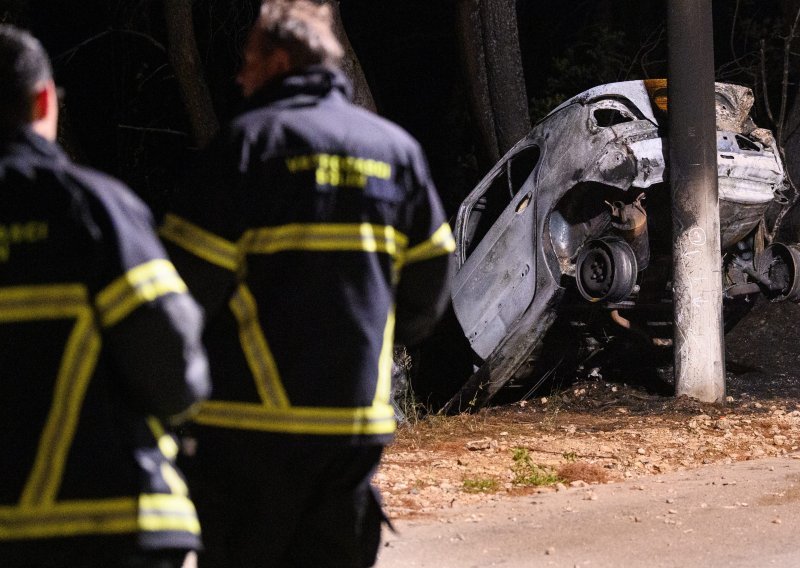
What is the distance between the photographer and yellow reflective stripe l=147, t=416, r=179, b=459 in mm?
2263

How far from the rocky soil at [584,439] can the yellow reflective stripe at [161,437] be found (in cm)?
381

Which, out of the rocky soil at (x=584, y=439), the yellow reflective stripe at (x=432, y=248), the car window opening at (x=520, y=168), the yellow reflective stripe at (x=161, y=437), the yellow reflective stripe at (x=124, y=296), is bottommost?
the rocky soil at (x=584, y=439)

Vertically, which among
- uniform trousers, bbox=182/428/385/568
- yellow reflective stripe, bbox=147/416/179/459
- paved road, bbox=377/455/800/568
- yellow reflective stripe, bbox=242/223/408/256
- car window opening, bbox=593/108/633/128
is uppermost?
yellow reflective stripe, bbox=242/223/408/256

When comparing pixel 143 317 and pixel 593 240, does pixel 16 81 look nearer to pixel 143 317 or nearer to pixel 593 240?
pixel 143 317

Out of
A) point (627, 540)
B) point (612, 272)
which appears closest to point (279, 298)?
point (627, 540)

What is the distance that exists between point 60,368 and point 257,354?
580 millimetres

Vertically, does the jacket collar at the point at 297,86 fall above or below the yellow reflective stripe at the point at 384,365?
above

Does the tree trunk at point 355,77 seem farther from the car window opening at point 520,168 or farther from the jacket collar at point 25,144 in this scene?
the jacket collar at point 25,144

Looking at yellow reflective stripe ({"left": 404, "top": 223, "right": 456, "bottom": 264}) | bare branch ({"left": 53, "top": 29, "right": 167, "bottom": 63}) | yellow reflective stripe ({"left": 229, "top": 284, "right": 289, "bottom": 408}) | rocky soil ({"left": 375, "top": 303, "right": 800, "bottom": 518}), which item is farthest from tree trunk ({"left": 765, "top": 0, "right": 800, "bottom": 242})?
yellow reflective stripe ({"left": 229, "top": 284, "right": 289, "bottom": 408})

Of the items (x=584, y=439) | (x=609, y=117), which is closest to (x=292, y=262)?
(x=584, y=439)

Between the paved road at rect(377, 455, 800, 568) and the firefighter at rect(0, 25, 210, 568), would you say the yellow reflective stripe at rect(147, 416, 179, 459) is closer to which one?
the firefighter at rect(0, 25, 210, 568)

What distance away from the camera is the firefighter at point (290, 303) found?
2611 millimetres

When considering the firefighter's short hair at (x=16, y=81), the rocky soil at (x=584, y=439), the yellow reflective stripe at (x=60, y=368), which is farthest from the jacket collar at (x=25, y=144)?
the rocky soil at (x=584, y=439)

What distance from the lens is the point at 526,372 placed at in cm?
1004
